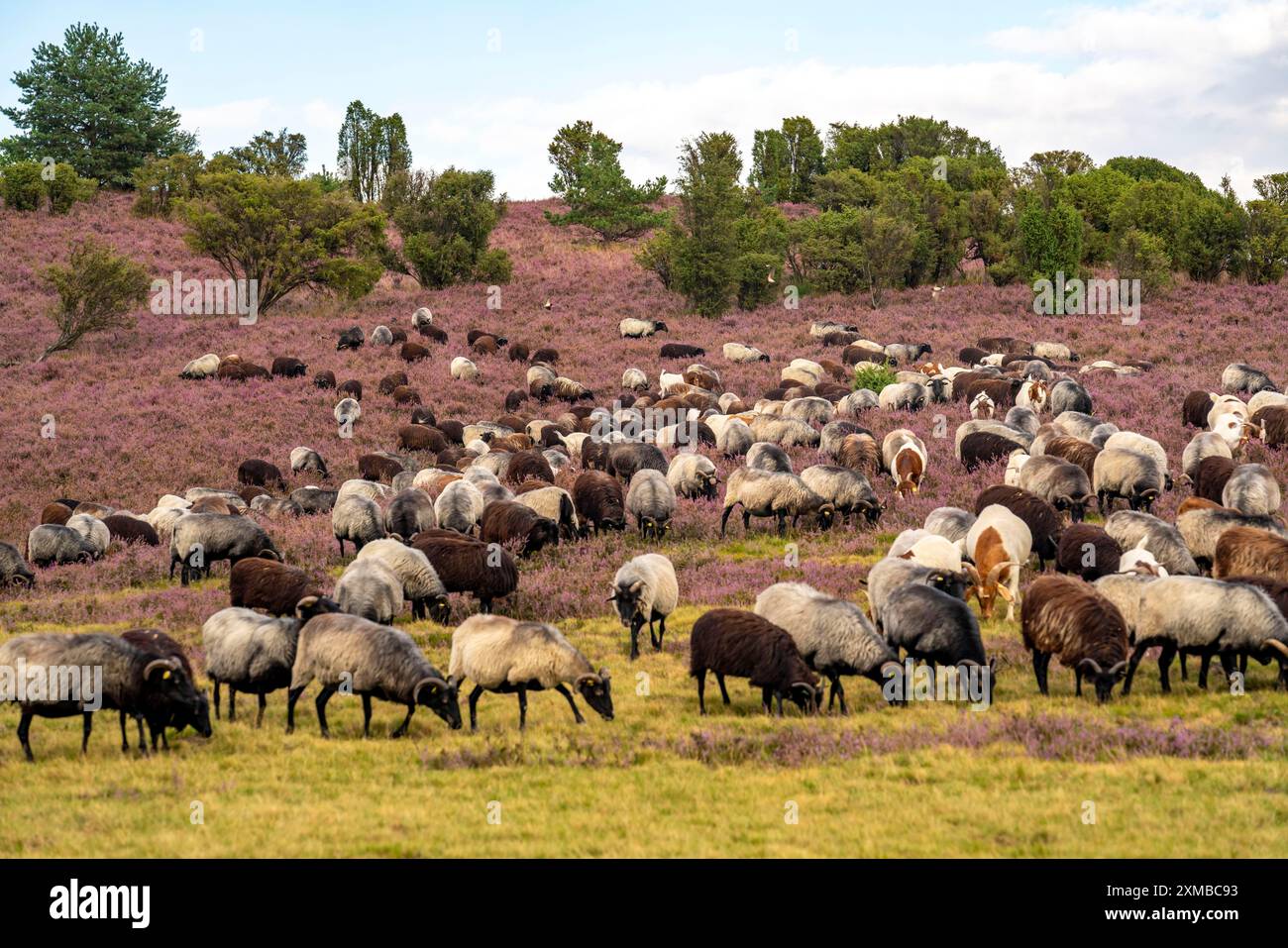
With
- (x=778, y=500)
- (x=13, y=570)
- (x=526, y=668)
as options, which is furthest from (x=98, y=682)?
(x=778, y=500)

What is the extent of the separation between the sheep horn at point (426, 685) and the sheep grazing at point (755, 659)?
10.9 ft

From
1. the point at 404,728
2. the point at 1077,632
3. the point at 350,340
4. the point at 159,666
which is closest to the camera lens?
the point at 159,666

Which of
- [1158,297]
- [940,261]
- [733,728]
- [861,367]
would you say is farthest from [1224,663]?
[940,261]

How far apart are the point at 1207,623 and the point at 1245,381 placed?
2571 centimetres

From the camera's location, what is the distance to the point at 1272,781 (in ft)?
36.8

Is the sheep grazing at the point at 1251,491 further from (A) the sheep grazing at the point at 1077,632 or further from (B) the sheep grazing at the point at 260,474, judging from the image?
(B) the sheep grazing at the point at 260,474

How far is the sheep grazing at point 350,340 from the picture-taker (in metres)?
50.6

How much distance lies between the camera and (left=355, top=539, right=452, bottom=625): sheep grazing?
18891 millimetres

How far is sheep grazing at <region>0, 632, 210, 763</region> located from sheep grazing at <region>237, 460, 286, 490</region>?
21.1 m

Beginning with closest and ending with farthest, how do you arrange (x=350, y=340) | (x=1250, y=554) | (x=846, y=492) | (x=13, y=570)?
(x=1250, y=554) < (x=13, y=570) < (x=846, y=492) < (x=350, y=340)

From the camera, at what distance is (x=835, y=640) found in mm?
14750

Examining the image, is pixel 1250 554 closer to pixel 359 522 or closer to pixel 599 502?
pixel 599 502

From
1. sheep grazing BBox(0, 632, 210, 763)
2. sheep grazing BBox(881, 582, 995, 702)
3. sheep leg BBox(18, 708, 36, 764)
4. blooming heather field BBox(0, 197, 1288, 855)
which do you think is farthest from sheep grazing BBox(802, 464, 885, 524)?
sheep leg BBox(18, 708, 36, 764)

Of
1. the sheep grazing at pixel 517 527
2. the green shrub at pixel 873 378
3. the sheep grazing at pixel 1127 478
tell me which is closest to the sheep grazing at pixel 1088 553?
the sheep grazing at pixel 1127 478
